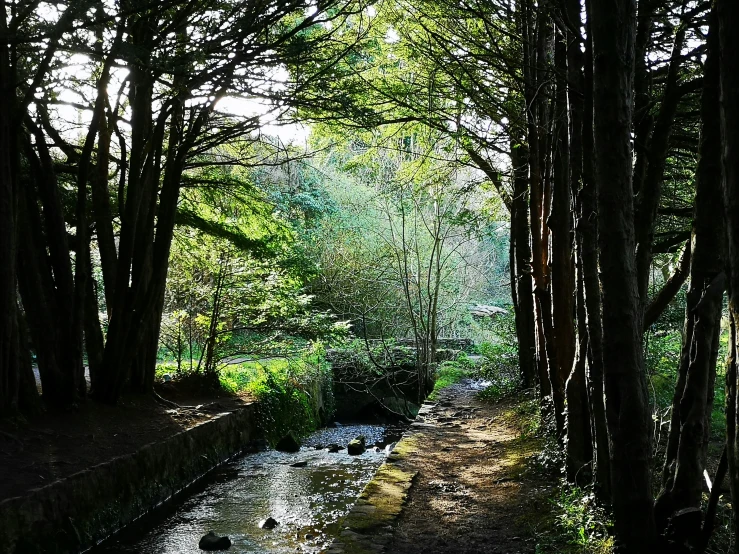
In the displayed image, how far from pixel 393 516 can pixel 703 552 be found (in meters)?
2.39

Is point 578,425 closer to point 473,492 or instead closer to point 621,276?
point 473,492

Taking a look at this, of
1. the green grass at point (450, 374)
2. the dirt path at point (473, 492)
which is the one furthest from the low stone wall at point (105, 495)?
the green grass at point (450, 374)

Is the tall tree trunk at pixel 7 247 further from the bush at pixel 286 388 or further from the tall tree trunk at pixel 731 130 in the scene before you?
the tall tree trunk at pixel 731 130

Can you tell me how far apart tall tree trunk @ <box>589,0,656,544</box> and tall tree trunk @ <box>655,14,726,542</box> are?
7.3 inches

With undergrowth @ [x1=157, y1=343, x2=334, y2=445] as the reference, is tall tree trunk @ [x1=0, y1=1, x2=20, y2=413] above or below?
above

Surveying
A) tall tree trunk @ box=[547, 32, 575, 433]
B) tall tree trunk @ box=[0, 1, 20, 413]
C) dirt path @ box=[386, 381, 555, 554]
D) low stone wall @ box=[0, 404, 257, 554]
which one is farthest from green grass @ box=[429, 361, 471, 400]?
tall tree trunk @ box=[0, 1, 20, 413]

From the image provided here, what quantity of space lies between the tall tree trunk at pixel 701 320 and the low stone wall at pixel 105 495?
4.59 metres

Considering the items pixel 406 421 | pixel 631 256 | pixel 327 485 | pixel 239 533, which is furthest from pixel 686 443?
pixel 406 421

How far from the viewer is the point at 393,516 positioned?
5.07 metres

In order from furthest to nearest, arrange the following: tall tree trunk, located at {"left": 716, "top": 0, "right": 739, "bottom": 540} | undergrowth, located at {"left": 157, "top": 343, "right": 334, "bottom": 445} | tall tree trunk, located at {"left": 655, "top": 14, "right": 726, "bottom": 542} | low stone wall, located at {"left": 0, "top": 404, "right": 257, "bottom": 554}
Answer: undergrowth, located at {"left": 157, "top": 343, "right": 334, "bottom": 445}
low stone wall, located at {"left": 0, "top": 404, "right": 257, "bottom": 554}
tall tree trunk, located at {"left": 655, "top": 14, "right": 726, "bottom": 542}
tall tree trunk, located at {"left": 716, "top": 0, "right": 739, "bottom": 540}

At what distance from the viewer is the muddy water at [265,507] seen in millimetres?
6262

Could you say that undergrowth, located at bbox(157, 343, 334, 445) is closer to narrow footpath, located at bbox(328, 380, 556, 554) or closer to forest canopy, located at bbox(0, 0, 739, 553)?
forest canopy, located at bbox(0, 0, 739, 553)

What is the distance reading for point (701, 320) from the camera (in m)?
3.35

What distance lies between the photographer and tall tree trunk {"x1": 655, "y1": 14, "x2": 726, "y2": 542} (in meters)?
3.37
